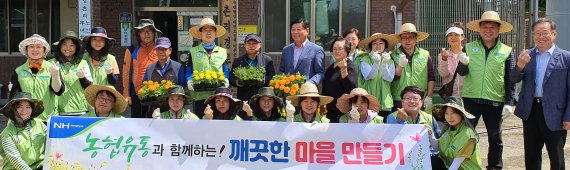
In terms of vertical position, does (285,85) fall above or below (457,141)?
above

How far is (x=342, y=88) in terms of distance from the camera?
6551mm

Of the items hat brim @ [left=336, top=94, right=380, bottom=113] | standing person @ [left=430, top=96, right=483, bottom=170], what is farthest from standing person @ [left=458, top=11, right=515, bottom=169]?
hat brim @ [left=336, top=94, right=380, bottom=113]

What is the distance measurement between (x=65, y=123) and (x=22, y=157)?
47 centimetres

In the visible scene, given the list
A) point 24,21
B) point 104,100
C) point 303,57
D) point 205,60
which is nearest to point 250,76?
point 205,60

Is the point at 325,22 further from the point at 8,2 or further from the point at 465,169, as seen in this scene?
the point at 465,169

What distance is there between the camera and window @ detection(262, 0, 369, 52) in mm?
12766

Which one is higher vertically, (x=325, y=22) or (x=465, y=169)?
(x=325, y=22)

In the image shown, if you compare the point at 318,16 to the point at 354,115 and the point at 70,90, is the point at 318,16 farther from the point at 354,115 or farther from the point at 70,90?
the point at 354,115

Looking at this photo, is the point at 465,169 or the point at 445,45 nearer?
the point at 465,169

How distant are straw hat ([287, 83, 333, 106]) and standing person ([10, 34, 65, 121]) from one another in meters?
2.24

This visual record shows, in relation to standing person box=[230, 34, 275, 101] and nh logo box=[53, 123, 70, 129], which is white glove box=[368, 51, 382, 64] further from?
nh logo box=[53, 123, 70, 129]

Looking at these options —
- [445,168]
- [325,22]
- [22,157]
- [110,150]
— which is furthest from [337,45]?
[325,22]

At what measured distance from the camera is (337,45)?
653cm

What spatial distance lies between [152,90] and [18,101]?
122 cm
